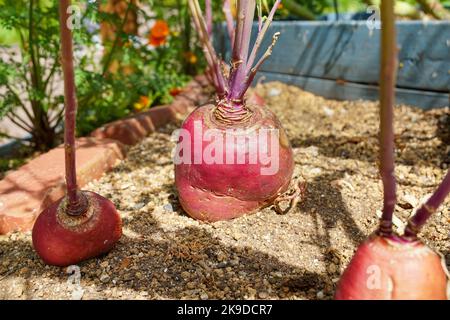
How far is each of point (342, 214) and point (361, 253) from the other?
58 centimetres

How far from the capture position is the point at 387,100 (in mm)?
858

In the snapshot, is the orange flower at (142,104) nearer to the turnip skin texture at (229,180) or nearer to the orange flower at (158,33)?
the orange flower at (158,33)

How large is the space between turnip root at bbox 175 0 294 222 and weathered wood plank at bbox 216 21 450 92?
1296 mm

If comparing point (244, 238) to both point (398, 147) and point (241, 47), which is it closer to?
point (241, 47)

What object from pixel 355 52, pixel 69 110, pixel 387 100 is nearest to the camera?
pixel 387 100

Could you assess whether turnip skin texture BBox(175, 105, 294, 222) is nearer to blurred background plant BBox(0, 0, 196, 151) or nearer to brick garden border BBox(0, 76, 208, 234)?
brick garden border BBox(0, 76, 208, 234)

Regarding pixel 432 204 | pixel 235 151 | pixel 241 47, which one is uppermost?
pixel 241 47

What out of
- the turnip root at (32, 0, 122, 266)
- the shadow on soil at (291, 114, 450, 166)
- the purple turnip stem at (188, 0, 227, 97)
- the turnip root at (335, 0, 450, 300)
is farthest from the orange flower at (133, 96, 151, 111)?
the turnip root at (335, 0, 450, 300)

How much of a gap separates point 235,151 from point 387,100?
615 mm

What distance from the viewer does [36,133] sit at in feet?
8.00

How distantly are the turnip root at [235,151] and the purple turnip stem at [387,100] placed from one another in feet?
1.69

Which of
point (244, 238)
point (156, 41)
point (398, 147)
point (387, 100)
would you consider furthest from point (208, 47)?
point (156, 41)

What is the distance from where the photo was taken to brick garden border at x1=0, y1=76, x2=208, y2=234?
1.62 m
